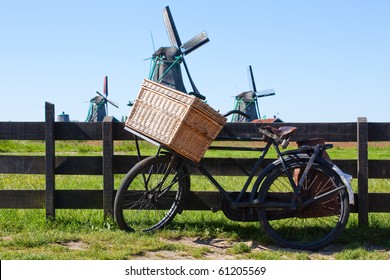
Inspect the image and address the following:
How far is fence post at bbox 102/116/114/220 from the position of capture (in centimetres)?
580

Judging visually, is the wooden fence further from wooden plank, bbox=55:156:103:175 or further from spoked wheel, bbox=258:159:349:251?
spoked wheel, bbox=258:159:349:251


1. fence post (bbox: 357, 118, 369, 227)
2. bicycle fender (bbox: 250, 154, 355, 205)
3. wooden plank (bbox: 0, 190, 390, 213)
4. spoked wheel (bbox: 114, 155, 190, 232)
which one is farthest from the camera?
wooden plank (bbox: 0, 190, 390, 213)

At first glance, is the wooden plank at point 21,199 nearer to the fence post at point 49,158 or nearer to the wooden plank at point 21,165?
the fence post at point 49,158

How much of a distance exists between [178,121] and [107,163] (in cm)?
140

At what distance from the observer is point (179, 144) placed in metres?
4.88

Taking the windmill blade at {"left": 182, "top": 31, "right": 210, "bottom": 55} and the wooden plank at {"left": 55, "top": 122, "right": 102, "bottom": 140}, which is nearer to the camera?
the wooden plank at {"left": 55, "top": 122, "right": 102, "bottom": 140}

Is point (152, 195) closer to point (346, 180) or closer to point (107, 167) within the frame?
point (107, 167)

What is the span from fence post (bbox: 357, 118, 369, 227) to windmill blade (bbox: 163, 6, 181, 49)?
31627 millimetres

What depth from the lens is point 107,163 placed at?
5.82 metres

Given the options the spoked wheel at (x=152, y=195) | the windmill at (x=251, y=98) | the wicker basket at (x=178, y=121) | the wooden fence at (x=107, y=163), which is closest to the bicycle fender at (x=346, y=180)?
the wooden fence at (x=107, y=163)

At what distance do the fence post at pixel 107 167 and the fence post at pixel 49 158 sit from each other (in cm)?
64

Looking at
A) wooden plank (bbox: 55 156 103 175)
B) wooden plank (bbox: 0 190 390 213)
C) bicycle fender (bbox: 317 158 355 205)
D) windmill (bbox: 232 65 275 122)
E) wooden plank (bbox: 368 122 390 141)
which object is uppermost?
windmill (bbox: 232 65 275 122)

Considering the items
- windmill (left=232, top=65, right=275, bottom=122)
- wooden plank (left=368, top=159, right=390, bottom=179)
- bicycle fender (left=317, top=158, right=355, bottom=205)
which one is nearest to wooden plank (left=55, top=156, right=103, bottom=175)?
bicycle fender (left=317, top=158, right=355, bottom=205)

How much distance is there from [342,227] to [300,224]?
0.65m
